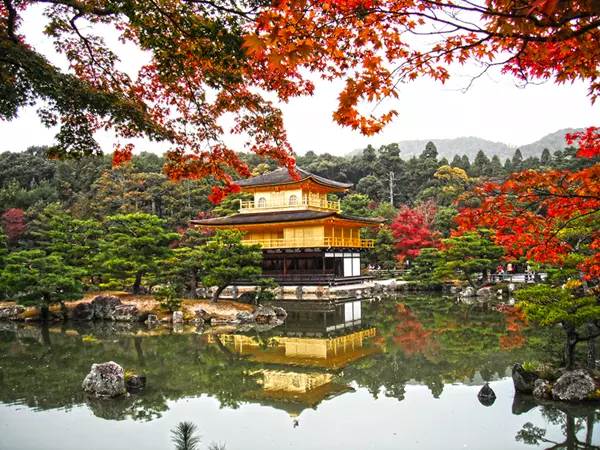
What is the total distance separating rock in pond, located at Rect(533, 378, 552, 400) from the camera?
6875 millimetres

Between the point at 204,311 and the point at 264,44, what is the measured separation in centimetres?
1426

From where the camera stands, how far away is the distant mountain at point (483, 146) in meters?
140

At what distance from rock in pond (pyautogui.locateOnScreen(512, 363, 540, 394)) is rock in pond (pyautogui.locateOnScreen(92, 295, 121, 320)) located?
526 inches

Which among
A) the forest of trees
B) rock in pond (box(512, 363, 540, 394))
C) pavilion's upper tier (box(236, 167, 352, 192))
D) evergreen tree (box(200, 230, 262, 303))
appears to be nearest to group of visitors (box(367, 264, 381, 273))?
the forest of trees

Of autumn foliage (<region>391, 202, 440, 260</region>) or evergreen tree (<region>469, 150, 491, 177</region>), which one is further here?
evergreen tree (<region>469, 150, 491, 177</region>)

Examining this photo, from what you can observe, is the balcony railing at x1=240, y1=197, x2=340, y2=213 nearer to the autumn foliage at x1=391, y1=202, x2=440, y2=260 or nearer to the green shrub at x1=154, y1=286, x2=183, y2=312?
the autumn foliage at x1=391, y1=202, x2=440, y2=260

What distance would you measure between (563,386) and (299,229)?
1923 cm

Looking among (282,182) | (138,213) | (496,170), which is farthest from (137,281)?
(496,170)

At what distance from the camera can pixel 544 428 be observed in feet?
19.4

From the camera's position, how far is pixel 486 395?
7160 millimetres

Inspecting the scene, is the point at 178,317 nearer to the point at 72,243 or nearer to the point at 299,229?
the point at 72,243

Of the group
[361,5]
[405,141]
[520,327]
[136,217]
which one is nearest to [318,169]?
[136,217]

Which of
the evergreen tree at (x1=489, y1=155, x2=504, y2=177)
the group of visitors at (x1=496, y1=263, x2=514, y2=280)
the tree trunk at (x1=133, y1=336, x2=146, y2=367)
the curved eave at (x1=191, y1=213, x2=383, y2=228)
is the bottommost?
the tree trunk at (x1=133, y1=336, x2=146, y2=367)

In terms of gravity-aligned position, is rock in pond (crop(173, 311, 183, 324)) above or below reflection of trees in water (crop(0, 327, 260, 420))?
above
